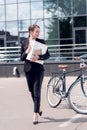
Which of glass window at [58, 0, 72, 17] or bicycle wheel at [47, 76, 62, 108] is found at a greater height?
glass window at [58, 0, 72, 17]

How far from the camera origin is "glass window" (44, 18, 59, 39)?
35.5 meters

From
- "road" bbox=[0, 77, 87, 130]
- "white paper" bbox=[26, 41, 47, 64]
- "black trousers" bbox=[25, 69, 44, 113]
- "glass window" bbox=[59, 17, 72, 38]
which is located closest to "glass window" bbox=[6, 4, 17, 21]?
"glass window" bbox=[59, 17, 72, 38]

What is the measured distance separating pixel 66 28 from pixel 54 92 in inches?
1029

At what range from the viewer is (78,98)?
8.78m

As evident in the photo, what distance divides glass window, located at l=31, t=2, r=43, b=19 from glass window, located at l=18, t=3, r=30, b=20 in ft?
1.38

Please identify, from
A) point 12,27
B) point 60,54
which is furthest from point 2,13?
point 60,54

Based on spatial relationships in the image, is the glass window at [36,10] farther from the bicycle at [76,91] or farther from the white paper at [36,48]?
the white paper at [36,48]

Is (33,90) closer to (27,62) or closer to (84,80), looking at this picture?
(27,62)

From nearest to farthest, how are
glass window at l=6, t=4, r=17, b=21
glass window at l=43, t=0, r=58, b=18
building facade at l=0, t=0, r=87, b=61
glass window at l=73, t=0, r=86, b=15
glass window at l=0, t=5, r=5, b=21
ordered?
1. glass window at l=73, t=0, r=86, b=15
2. building facade at l=0, t=0, r=87, b=61
3. glass window at l=43, t=0, r=58, b=18
4. glass window at l=6, t=4, r=17, b=21
5. glass window at l=0, t=5, r=5, b=21

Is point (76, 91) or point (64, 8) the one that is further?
point (64, 8)

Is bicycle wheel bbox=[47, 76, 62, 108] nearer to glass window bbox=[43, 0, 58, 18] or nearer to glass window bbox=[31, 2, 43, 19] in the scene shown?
glass window bbox=[43, 0, 58, 18]

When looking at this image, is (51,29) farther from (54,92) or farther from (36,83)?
(36,83)

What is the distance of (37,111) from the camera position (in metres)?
8.02

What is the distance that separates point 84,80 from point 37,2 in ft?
93.9
